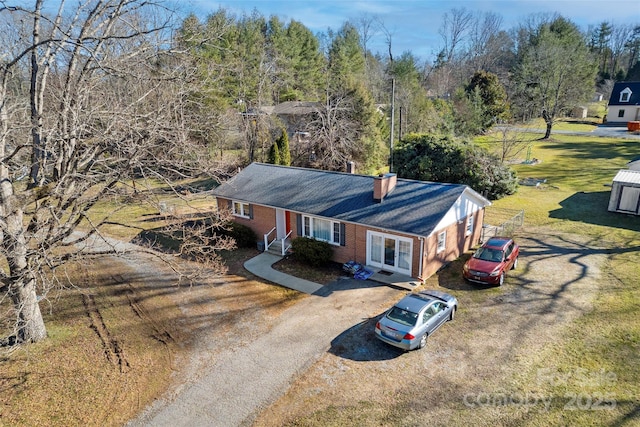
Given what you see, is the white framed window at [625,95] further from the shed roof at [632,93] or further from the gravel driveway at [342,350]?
the gravel driveway at [342,350]

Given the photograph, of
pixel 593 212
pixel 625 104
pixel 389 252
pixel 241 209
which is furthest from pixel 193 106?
pixel 625 104

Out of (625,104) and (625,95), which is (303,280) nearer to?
(625,104)

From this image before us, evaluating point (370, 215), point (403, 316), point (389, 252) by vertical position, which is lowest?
point (403, 316)

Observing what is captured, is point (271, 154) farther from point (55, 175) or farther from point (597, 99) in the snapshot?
point (597, 99)

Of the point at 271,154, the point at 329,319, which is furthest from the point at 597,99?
the point at 329,319

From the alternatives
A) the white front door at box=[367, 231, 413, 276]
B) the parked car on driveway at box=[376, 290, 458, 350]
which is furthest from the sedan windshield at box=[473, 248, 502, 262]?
the parked car on driveway at box=[376, 290, 458, 350]

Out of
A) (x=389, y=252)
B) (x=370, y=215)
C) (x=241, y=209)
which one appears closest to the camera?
(x=389, y=252)

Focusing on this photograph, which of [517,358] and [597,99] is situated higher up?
[597,99]
